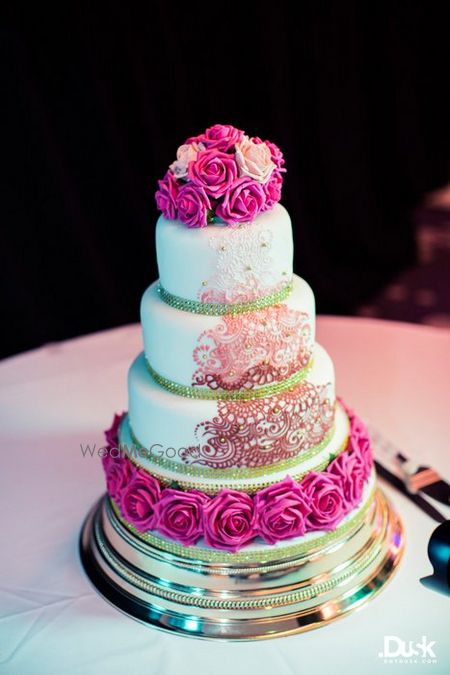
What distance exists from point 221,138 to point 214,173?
0.11 metres

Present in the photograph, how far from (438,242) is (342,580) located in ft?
13.6

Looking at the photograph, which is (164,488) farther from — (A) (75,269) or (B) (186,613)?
(A) (75,269)

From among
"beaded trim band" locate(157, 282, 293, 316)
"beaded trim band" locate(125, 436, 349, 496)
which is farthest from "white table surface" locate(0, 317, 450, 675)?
"beaded trim band" locate(157, 282, 293, 316)

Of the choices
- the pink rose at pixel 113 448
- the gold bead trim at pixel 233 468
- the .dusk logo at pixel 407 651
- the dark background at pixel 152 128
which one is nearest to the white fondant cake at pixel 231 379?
the gold bead trim at pixel 233 468

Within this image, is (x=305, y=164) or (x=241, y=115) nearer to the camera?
(x=241, y=115)

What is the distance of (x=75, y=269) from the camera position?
13.0 ft

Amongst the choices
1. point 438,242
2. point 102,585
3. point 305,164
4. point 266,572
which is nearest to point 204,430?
point 266,572

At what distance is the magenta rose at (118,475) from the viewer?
182 cm

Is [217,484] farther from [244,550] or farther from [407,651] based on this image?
[407,651]

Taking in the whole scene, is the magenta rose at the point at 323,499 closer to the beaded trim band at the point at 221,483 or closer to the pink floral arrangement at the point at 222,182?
the beaded trim band at the point at 221,483

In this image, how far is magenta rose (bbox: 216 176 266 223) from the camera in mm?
1603

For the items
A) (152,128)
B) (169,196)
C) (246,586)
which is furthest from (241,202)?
(152,128)

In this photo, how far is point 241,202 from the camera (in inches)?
63.1

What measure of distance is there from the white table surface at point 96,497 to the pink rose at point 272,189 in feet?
2.62
